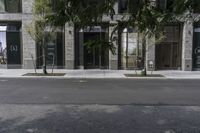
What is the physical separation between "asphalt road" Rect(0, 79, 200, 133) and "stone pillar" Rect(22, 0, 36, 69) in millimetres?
11493

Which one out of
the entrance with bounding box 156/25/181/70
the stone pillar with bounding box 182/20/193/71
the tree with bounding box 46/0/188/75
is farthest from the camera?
the entrance with bounding box 156/25/181/70

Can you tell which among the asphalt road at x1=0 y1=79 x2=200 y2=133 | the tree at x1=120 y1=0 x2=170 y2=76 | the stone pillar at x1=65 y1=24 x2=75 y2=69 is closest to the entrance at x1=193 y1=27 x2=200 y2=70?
the stone pillar at x1=65 y1=24 x2=75 y2=69

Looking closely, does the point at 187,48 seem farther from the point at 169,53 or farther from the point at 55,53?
the point at 55,53

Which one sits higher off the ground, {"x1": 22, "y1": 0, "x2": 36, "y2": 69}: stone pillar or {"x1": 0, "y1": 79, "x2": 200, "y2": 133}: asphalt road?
{"x1": 22, "y1": 0, "x2": 36, "y2": 69}: stone pillar

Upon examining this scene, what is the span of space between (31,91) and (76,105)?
3830 mm

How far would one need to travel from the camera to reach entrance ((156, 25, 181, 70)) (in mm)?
23641

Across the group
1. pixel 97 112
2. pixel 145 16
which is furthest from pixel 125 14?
pixel 97 112

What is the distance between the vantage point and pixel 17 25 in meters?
23.7

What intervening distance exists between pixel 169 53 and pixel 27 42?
39.5 feet

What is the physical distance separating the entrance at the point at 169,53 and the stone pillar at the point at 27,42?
1055 cm

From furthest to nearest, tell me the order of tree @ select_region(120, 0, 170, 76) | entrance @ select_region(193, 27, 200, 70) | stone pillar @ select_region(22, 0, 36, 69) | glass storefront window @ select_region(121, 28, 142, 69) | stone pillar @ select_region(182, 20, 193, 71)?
glass storefront window @ select_region(121, 28, 142, 69) < entrance @ select_region(193, 27, 200, 70) < stone pillar @ select_region(22, 0, 36, 69) < stone pillar @ select_region(182, 20, 193, 71) < tree @ select_region(120, 0, 170, 76)

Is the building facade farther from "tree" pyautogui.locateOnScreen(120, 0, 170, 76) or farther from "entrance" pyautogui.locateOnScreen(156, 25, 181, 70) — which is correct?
"tree" pyautogui.locateOnScreen(120, 0, 170, 76)

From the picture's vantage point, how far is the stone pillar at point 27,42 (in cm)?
2300

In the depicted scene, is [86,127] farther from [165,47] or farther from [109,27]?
[165,47]
